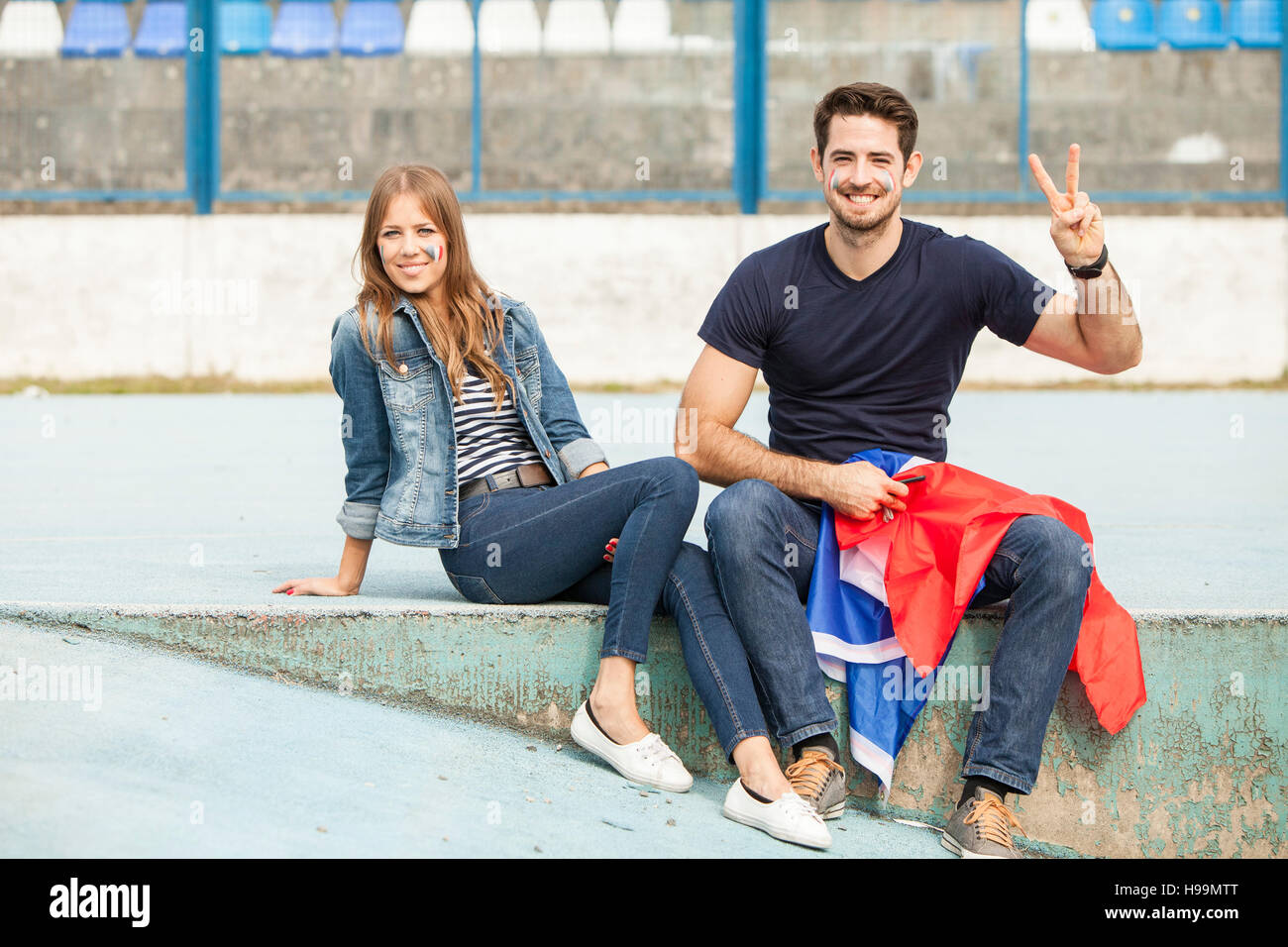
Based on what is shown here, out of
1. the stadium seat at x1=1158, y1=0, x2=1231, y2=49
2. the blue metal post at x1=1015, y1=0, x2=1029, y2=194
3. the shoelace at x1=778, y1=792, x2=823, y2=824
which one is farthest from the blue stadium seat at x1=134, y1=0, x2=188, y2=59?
the shoelace at x1=778, y1=792, x2=823, y2=824

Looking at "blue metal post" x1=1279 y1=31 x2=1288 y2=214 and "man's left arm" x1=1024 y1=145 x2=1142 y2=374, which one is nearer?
"man's left arm" x1=1024 y1=145 x2=1142 y2=374

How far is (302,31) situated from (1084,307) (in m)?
10.8

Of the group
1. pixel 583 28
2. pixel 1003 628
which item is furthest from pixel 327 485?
pixel 583 28

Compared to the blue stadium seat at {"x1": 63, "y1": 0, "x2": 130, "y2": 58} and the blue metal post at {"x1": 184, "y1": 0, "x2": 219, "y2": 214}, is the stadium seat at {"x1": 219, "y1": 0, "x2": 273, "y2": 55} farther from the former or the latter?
the blue stadium seat at {"x1": 63, "y1": 0, "x2": 130, "y2": 58}

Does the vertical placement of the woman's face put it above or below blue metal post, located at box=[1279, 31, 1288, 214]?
below

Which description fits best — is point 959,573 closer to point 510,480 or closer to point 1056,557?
point 1056,557

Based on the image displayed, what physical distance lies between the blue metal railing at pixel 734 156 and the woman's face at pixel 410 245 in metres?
9.27

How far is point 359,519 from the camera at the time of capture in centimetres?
383

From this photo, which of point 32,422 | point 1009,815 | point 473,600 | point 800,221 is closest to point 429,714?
point 473,600

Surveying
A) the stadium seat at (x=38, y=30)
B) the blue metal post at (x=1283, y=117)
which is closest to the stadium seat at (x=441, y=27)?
the stadium seat at (x=38, y=30)

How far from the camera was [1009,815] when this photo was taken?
3373mm

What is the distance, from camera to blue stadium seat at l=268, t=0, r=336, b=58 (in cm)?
1295

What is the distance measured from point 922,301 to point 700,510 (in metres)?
2.52

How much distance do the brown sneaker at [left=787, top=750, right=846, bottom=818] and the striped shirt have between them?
110cm
